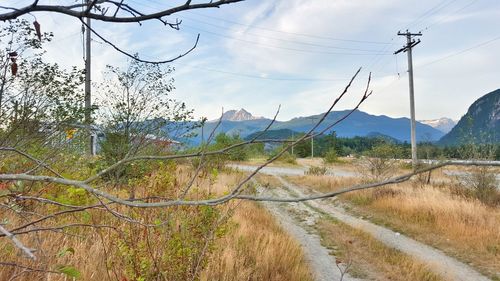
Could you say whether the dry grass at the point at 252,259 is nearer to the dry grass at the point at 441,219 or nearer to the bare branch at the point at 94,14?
the bare branch at the point at 94,14

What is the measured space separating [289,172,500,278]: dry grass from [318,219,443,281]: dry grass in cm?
120

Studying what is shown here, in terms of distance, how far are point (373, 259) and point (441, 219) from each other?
308 centimetres

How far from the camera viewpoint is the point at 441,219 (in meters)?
9.06

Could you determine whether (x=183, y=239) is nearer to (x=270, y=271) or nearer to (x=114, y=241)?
(x=114, y=241)

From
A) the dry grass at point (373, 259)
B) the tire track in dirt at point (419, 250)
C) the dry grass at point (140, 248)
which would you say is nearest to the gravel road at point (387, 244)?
the tire track in dirt at point (419, 250)

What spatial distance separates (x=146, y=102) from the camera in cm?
1045

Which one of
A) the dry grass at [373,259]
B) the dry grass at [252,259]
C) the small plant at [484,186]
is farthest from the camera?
the small plant at [484,186]

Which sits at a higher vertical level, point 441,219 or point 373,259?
point 441,219

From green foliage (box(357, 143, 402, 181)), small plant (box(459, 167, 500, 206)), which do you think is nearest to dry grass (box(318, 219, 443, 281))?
small plant (box(459, 167, 500, 206))

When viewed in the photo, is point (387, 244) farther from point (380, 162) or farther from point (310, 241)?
point (380, 162)

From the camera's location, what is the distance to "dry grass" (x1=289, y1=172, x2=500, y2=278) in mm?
7281

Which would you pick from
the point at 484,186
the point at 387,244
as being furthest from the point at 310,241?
the point at 484,186

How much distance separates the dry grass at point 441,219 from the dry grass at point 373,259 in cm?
120

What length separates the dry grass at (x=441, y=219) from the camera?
23.9 ft
